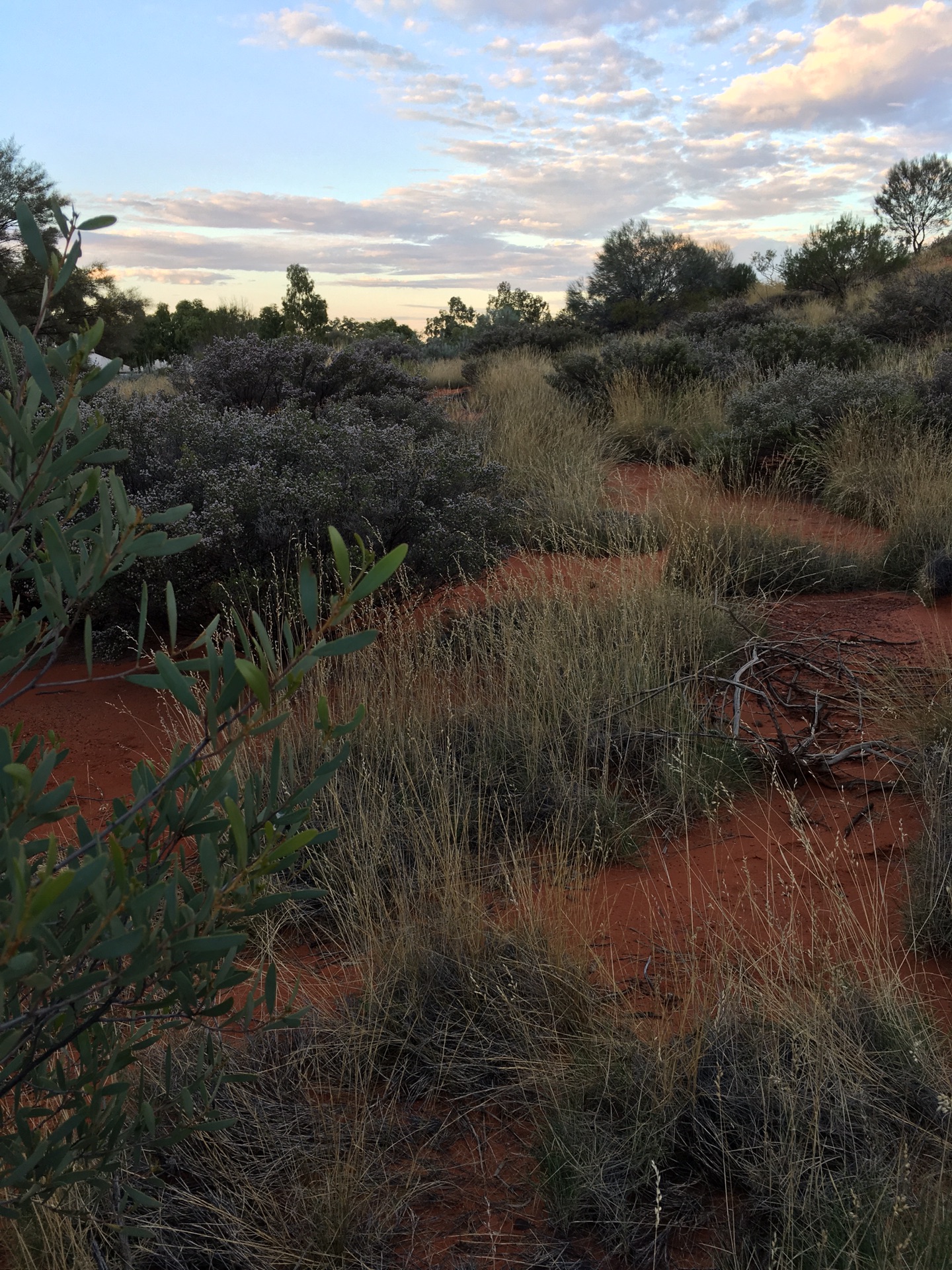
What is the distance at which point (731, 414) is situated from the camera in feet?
34.0

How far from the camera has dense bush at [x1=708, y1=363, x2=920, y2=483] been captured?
938 centimetres

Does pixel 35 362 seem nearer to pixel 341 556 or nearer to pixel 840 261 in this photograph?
pixel 341 556

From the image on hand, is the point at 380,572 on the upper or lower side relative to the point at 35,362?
lower

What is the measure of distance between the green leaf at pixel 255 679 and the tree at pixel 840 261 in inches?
938

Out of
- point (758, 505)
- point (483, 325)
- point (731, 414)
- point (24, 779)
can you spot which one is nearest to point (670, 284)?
point (483, 325)

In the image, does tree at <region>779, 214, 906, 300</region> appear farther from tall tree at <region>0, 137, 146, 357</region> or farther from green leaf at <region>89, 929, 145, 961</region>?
green leaf at <region>89, 929, 145, 961</region>

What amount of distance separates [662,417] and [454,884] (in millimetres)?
9929

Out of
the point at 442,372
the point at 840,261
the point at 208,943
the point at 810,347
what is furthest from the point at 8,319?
the point at 840,261

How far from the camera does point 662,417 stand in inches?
467

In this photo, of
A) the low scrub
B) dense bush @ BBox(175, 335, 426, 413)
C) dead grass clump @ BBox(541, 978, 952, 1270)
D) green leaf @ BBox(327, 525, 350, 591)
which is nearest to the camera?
green leaf @ BBox(327, 525, 350, 591)

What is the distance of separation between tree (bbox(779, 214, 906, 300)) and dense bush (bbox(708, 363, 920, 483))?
13.8 meters

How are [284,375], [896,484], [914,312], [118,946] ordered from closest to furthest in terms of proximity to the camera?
[118,946]
[896,484]
[284,375]
[914,312]

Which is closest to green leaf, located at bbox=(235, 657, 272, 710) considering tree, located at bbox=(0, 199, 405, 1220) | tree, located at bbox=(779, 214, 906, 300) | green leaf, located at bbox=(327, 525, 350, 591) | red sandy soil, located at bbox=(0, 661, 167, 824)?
tree, located at bbox=(0, 199, 405, 1220)

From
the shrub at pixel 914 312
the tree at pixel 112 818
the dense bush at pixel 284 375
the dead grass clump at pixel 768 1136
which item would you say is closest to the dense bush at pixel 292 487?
the dense bush at pixel 284 375
